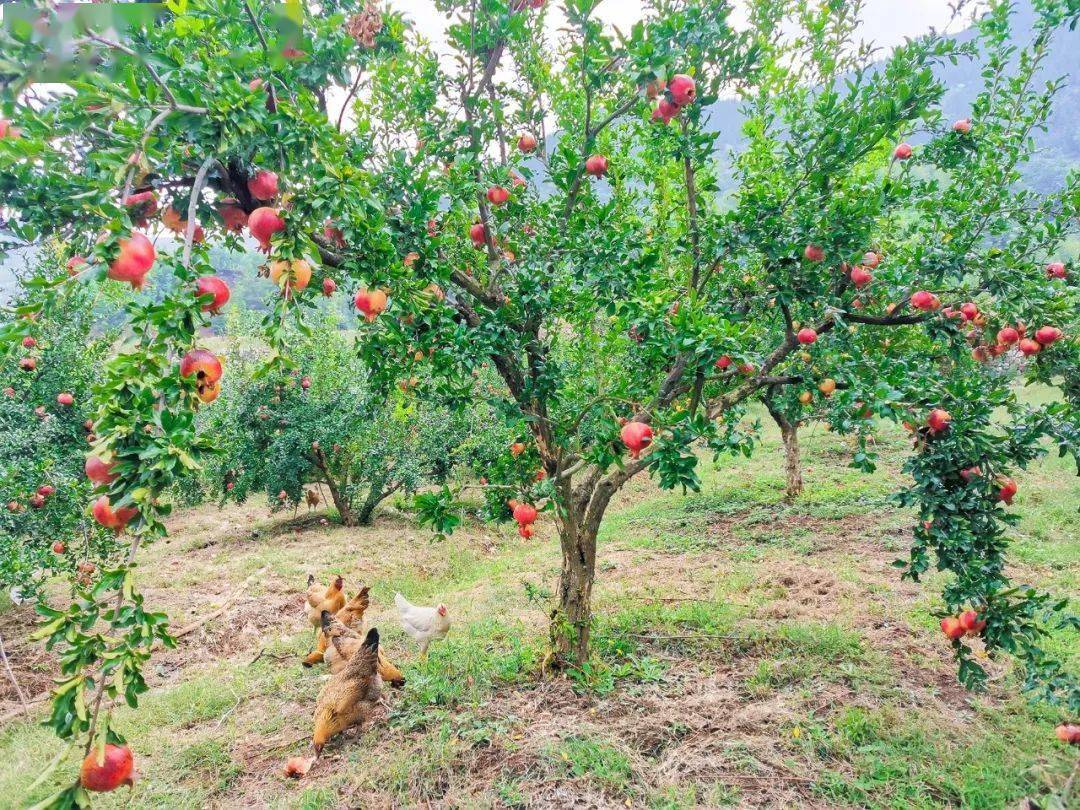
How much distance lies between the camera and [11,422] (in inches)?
267

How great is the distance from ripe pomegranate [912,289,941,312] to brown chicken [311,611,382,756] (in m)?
4.09

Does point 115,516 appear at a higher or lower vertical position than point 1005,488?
higher

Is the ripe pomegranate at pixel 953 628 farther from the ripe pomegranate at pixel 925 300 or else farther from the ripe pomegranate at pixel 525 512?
the ripe pomegranate at pixel 525 512

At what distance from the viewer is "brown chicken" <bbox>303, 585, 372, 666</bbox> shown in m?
5.15

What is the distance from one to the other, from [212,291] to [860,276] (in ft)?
12.9

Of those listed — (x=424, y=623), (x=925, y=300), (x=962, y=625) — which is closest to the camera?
(x=962, y=625)

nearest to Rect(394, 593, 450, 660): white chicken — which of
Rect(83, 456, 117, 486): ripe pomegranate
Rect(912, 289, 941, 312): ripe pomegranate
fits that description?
Rect(83, 456, 117, 486): ripe pomegranate

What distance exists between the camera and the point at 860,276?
13.3ft

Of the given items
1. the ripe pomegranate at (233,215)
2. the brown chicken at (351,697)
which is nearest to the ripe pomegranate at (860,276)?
the ripe pomegranate at (233,215)

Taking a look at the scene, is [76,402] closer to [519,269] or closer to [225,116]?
[519,269]

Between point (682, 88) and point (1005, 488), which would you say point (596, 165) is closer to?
point (682, 88)

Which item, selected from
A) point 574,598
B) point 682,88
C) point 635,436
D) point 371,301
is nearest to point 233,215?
point 371,301

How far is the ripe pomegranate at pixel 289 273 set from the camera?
185cm

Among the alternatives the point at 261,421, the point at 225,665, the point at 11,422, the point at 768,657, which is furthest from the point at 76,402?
the point at 768,657
